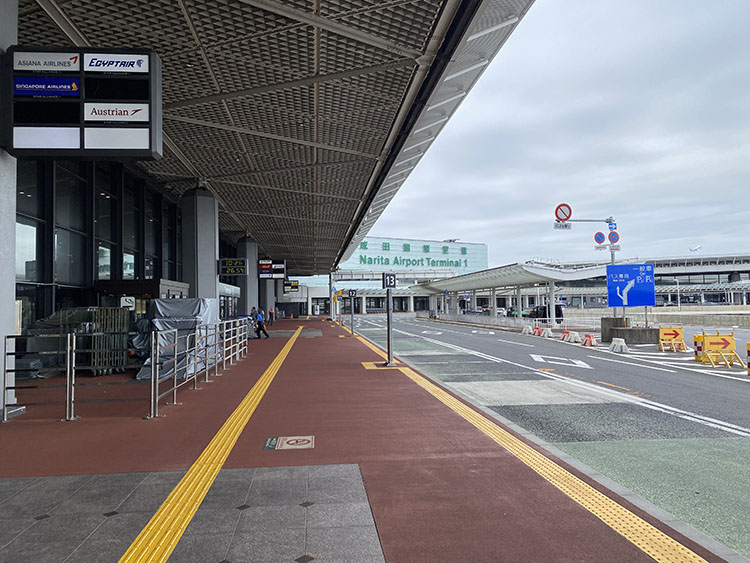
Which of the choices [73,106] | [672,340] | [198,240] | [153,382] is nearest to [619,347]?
[672,340]

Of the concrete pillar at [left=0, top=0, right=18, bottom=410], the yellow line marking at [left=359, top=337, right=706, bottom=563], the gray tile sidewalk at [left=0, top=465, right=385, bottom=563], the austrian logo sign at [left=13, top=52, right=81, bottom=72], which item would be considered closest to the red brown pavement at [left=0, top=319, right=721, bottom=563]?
the yellow line marking at [left=359, top=337, right=706, bottom=563]

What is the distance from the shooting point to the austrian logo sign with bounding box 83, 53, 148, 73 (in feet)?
22.6

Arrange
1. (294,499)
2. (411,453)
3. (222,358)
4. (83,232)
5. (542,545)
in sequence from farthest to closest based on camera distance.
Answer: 1. (83,232)
2. (222,358)
3. (411,453)
4. (294,499)
5. (542,545)

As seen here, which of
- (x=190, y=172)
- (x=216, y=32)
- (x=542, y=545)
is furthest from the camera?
(x=190, y=172)

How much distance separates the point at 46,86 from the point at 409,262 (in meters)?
82.6

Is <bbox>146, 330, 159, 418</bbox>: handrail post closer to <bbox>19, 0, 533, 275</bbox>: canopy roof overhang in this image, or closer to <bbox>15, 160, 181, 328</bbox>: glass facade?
<bbox>19, 0, 533, 275</bbox>: canopy roof overhang

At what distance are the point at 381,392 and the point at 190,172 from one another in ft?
32.8

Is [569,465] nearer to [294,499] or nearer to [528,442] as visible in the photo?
[528,442]

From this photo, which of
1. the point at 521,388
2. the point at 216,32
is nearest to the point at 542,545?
the point at 521,388

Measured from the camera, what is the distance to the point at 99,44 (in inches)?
308

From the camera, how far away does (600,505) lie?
398 centimetres

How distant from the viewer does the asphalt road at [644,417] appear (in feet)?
14.2

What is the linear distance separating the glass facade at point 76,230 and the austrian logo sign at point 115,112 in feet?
20.8

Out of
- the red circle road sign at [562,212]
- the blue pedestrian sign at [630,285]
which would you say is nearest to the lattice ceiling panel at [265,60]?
the red circle road sign at [562,212]
